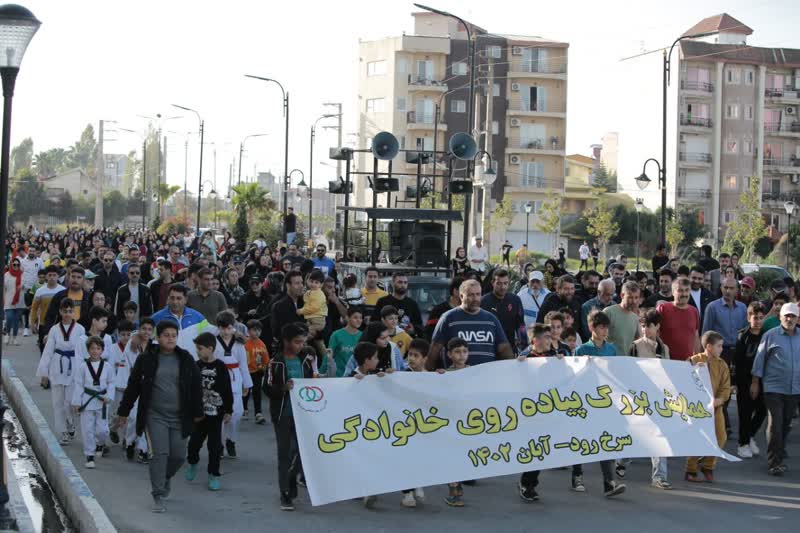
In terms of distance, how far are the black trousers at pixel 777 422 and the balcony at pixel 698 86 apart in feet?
225

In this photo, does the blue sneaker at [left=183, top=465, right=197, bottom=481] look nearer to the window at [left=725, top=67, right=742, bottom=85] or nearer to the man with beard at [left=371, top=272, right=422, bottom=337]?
the man with beard at [left=371, top=272, right=422, bottom=337]

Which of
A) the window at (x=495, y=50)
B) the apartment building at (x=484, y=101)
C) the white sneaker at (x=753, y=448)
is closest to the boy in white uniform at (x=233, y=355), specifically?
the white sneaker at (x=753, y=448)

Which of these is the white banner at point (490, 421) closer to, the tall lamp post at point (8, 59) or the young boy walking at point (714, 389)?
the young boy walking at point (714, 389)

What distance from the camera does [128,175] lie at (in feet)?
522

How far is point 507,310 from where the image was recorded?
1232 centimetres

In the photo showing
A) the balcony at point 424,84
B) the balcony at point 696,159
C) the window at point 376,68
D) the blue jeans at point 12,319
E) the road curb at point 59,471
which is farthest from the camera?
the window at point 376,68

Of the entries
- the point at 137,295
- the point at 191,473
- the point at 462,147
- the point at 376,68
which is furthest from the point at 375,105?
the point at 191,473

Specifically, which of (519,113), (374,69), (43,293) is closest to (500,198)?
(519,113)

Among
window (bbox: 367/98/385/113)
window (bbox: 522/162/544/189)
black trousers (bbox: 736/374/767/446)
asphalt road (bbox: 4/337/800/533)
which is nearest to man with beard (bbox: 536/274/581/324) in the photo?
black trousers (bbox: 736/374/767/446)

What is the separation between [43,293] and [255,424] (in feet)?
16.2

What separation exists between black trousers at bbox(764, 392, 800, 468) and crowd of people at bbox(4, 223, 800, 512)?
0.01m

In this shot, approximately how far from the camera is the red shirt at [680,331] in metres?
12.0

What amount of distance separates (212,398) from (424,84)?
71.6m

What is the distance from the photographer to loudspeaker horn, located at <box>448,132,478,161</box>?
69.7 ft
